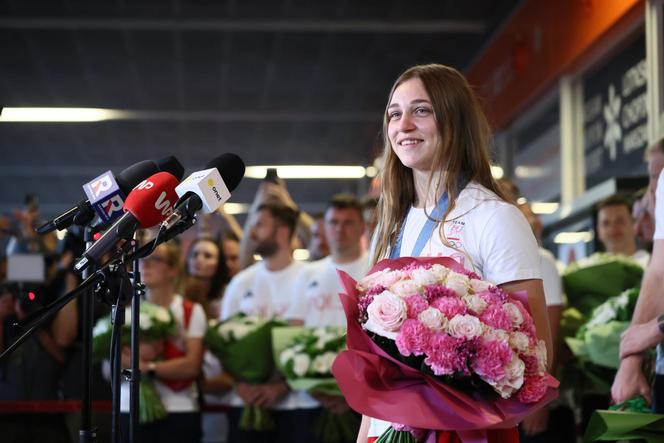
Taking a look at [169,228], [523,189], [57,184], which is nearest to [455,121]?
[169,228]

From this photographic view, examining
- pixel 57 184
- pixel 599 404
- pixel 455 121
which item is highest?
pixel 57 184

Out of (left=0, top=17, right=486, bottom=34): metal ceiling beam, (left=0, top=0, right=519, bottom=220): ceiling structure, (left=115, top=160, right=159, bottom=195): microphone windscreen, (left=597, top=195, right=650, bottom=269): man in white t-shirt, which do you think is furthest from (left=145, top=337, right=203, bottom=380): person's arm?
(left=0, top=17, right=486, bottom=34): metal ceiling beam

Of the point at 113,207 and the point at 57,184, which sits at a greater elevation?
the point at 57,184

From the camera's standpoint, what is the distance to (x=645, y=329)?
2.96 meters

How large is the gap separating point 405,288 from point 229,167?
0.67 m

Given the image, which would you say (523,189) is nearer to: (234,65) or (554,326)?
(234,65)

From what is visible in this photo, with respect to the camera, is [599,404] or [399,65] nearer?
[599,404]

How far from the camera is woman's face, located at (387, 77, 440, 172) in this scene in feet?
8.19

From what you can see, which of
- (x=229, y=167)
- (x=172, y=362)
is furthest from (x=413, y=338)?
(x=172, y=362)

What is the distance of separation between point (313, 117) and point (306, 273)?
9.33 metres

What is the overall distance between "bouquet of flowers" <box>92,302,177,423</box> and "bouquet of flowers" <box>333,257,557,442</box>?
3.29m

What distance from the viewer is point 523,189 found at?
33.8 ft

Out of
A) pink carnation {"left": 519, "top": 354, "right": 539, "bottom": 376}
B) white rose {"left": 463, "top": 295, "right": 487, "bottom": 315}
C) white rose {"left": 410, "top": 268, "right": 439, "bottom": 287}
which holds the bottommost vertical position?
pink carnation {"left": 519, "top": 354, "right": 539, "bottom": 376}

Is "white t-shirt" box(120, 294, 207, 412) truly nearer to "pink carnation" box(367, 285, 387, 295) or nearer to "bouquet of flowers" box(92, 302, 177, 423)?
"bouquet of flowers" box(92, 302, 177, 423)
